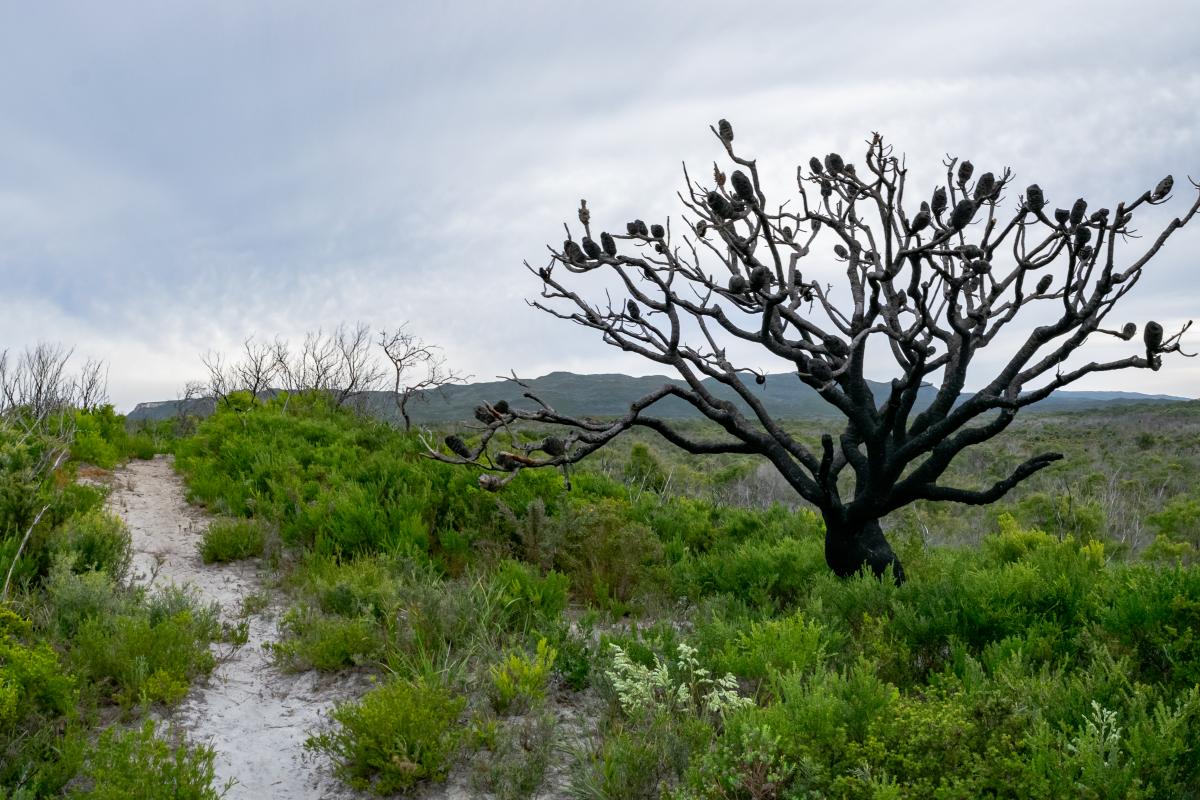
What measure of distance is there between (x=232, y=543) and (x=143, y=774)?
5.06 meters

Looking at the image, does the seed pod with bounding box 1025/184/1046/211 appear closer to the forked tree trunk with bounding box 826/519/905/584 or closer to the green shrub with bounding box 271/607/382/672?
the forked tree trunk with bounding box 826/519/905/584

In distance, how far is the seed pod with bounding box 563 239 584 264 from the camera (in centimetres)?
763

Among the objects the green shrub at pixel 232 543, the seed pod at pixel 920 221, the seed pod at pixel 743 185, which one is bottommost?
the green shrub at pixel 232 543

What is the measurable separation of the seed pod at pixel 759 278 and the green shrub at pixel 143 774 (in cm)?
463

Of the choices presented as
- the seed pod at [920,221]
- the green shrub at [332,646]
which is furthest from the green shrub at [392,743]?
the seed pod at [920,221]

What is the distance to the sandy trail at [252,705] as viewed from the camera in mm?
4520

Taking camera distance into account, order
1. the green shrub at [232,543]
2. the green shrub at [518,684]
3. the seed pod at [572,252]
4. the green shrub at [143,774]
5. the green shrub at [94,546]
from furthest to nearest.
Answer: the green shrub at [232,543] → the seed pod at [572,252] → the green shrub at [94,546] → the green shrub at [518,684] → the green shrub at [143,774]

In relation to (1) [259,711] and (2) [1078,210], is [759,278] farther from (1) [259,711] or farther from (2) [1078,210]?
(1) [259,711]

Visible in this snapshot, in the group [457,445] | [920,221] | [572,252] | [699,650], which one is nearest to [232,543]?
[457,445]

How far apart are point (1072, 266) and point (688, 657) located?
4227 millimetres

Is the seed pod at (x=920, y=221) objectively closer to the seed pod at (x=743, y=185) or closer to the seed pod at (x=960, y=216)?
the seed pod at (x=960, y=216)

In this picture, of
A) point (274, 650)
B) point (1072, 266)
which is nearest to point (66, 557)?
point (274, 650)

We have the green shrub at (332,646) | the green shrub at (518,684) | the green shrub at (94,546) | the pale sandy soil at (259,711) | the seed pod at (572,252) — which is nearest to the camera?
the pale sandy soil at (259,711)

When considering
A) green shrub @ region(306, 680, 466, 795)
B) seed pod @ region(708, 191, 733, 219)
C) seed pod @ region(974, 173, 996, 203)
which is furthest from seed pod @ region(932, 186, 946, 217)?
green shrub @ region(306, 680, 466, 795)
